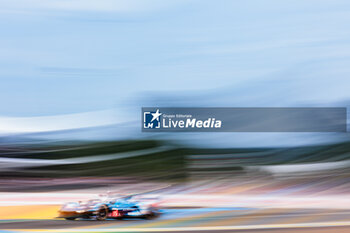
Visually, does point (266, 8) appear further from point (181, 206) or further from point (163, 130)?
point (181, 206)

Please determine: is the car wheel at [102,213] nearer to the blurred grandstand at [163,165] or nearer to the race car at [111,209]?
the race car at [111,209]

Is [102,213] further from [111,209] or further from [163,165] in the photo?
[163,165]

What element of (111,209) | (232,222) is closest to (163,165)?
(111,209)

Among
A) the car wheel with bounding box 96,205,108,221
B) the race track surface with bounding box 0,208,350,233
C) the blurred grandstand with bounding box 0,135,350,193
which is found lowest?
the race track surface with bounding box 0,208,350,233

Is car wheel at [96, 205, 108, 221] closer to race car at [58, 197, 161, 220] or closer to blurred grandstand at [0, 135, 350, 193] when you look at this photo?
race car at [58, 197, 161, 220]

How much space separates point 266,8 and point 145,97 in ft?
2.59

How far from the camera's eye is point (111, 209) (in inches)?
58.9

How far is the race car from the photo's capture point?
148 cm

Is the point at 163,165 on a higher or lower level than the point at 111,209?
higher

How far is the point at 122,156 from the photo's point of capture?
1437mm

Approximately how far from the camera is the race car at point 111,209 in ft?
4.86

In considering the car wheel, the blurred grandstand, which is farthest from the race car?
the blurred grandstand

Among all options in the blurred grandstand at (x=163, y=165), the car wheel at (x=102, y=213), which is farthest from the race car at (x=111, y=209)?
the blurred grandstand at (x=163, y=165)

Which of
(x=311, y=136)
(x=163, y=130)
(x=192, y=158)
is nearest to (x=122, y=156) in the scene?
(x=163, y=130)
